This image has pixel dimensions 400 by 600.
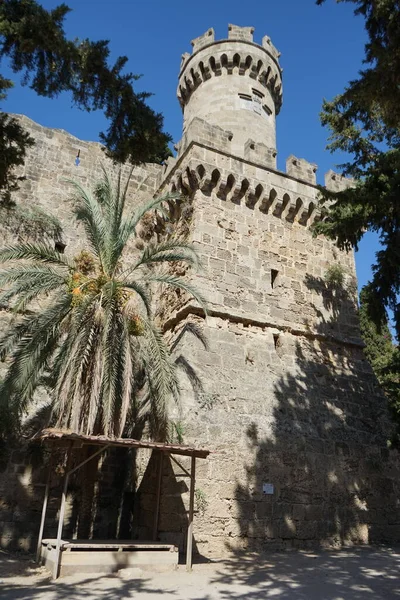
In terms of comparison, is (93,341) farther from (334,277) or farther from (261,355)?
(334,277)

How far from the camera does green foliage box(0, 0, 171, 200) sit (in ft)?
18.6

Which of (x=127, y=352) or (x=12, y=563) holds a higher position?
(x=127, y=352)

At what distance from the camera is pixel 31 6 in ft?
18.6

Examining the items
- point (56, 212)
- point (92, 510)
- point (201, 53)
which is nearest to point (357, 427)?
point (92, 510)

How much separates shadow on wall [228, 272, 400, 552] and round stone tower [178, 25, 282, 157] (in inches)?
264

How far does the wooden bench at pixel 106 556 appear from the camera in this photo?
694 centimetres

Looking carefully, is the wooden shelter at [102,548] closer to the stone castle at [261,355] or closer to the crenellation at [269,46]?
the stone castle at [261,355]

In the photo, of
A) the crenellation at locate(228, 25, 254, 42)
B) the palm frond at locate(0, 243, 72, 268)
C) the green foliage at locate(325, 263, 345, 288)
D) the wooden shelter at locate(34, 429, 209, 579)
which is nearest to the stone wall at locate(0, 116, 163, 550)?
the palm frond at locate(0, 243, 72, 268)

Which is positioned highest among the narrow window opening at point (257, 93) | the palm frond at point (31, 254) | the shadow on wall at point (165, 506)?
the narrow window opening at point (257, 93)

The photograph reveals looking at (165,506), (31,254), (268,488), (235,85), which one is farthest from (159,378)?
(235,85)

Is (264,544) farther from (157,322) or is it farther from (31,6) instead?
(31,6)

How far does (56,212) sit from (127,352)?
6.60 m

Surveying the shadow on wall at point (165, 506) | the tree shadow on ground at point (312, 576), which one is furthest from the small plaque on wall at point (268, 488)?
the shadow on wall at point (165, 506)

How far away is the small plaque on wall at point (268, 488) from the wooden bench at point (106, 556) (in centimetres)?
240
